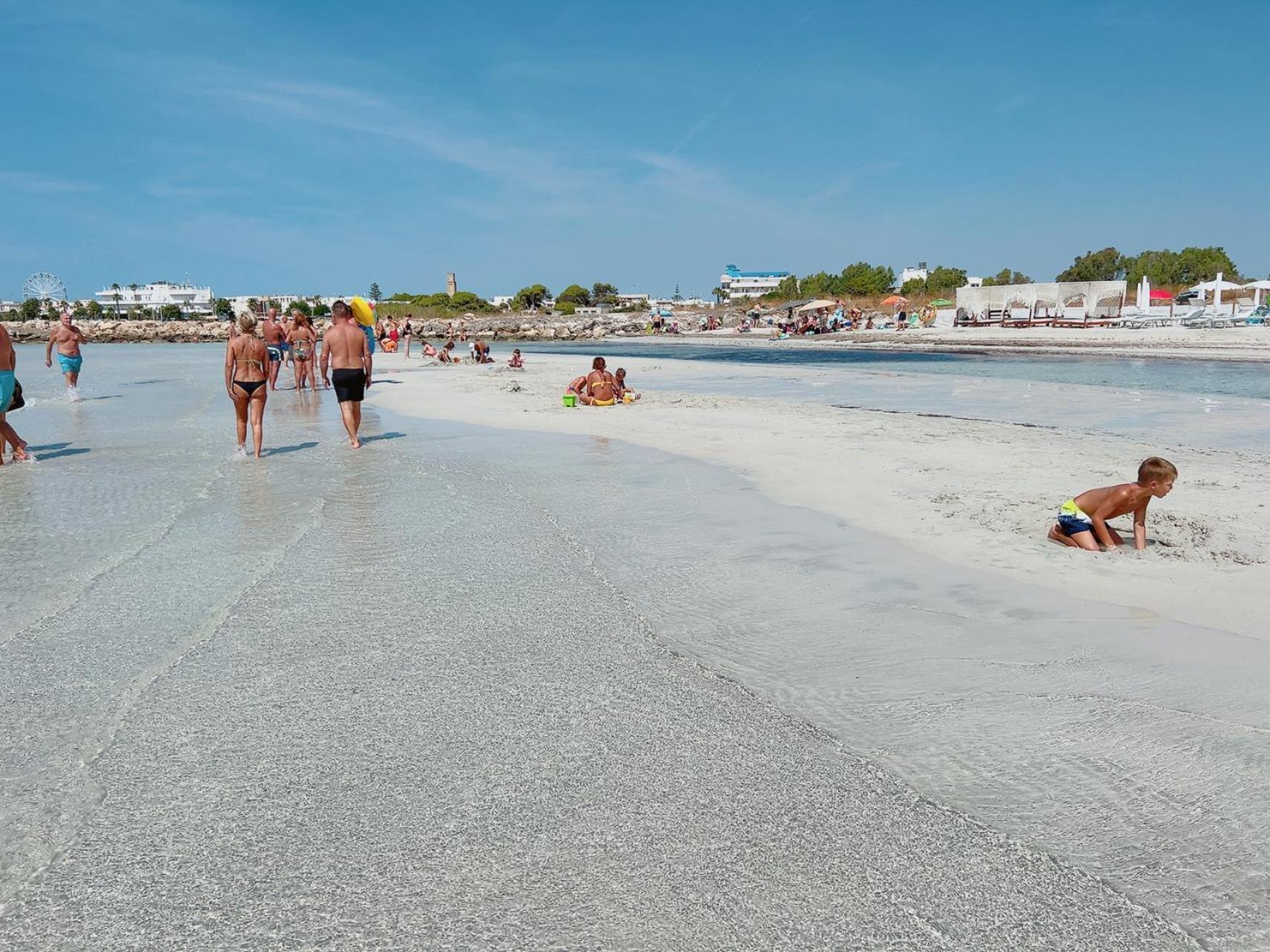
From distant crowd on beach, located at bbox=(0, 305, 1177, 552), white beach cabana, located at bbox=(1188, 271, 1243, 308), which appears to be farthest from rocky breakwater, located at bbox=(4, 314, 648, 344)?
distant crowd on beach, located at bbox=(0, 305, 1177, 552)

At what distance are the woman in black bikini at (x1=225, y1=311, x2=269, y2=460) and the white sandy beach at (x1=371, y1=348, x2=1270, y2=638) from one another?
387 cm

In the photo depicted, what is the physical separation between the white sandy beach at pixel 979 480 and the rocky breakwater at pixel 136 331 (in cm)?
7038

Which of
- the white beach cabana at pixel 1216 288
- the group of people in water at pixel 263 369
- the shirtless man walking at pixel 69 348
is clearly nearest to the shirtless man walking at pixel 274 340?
the shirtless man walking at pixel 69 348

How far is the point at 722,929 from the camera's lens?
2.18 meters

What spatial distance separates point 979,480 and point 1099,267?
9806cm

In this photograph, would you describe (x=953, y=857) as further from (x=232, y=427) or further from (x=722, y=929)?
(x=232, y=427)

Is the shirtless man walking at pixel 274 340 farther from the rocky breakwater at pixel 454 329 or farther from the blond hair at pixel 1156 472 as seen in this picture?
the rocky breakwater at pixel 454 329

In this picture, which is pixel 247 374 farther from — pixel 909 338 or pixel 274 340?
pixel 909 338

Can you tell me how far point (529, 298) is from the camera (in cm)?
12225

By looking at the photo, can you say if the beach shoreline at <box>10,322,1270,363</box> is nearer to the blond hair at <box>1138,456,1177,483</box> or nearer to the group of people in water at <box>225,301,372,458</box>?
the group of people in water at <box>225,301,372,458</box>

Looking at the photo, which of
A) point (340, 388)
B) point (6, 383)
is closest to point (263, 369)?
point (340, 388)

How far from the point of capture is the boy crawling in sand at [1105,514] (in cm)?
546

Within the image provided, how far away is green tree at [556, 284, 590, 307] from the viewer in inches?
4917

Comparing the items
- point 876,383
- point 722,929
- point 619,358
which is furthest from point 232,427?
point 619,358
